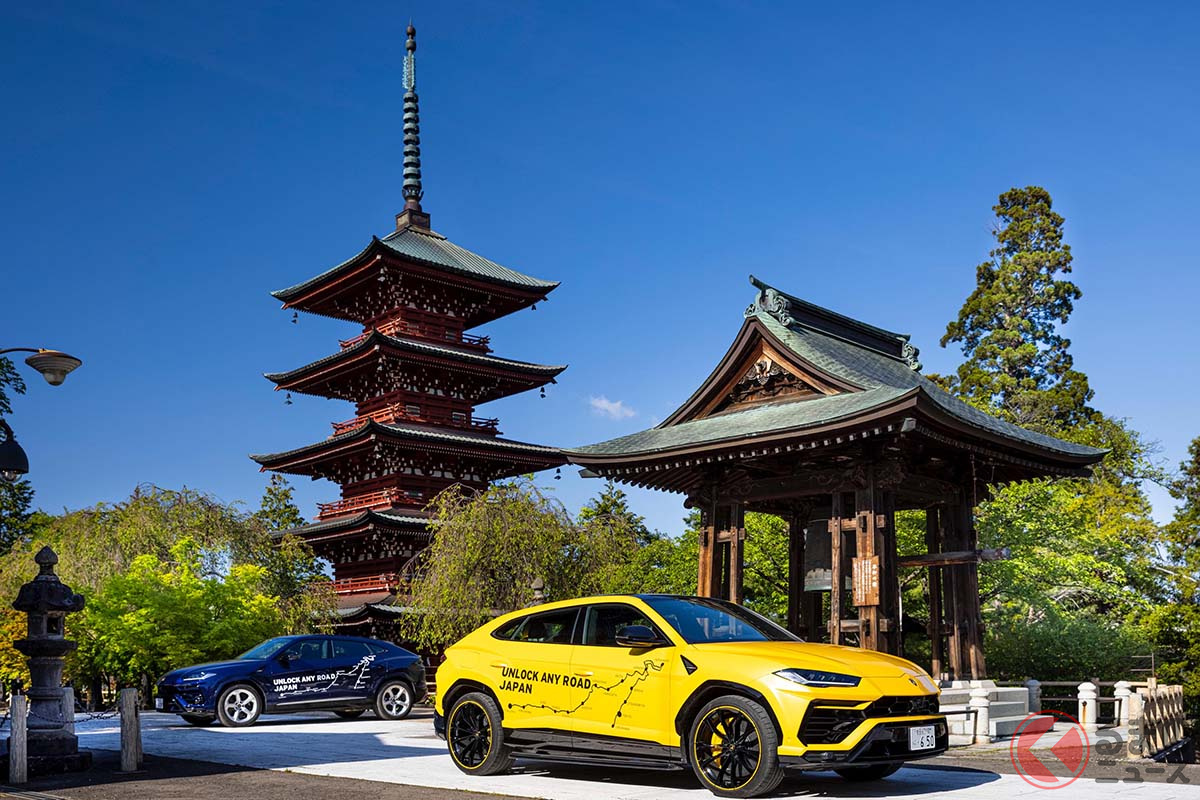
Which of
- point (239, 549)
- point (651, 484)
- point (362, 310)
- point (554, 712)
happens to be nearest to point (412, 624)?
point (239, 549)

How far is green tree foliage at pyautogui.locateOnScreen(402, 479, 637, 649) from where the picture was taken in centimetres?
2916

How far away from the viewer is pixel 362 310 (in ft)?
144

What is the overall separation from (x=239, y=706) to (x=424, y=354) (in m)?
22.3

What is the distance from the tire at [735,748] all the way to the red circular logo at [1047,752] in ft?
7.86

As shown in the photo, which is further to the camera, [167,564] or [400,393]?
[400,393]

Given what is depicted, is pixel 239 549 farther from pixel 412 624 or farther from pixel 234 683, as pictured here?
pixel 234 683

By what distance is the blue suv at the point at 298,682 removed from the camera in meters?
18.0

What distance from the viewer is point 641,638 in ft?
32.0

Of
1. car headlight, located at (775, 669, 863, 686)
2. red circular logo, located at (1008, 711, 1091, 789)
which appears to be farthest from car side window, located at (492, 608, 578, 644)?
red circular logo, located at (1008, 711, 1091, 789)

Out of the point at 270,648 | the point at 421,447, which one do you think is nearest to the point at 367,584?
the point at 421,447

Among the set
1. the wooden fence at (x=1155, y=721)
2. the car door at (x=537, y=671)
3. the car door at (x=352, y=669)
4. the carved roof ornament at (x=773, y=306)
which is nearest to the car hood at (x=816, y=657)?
the car door at (x=537, y=671)

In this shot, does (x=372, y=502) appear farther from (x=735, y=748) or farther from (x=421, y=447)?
(x=735, y=748)

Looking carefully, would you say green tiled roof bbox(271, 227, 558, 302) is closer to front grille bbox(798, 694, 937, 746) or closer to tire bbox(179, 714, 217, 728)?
tire bbox(179, 714, 217, 728)

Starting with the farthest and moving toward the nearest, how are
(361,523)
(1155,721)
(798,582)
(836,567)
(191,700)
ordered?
(361,523), (798,582), (191,700), (836,567), (1155,721)
